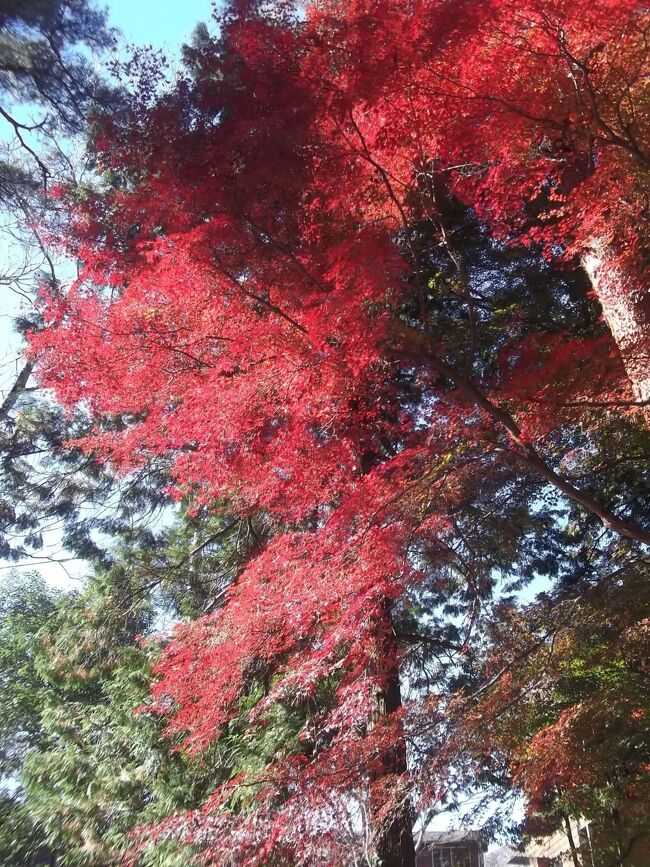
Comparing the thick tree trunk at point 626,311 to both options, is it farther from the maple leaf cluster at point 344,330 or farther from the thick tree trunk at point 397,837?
the thick tree trunk at point 397,837

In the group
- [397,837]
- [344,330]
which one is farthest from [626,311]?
[397,837]

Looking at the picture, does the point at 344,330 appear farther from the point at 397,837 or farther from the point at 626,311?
the point at 397,837

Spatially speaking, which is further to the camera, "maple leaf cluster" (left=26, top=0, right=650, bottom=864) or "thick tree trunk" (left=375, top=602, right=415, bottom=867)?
"thick tree trunk" (left=375, top=602, right=415, bottom=867)

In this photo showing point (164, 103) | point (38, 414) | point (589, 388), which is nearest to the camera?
point (589, 388)

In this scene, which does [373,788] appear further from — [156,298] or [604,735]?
[156,298]

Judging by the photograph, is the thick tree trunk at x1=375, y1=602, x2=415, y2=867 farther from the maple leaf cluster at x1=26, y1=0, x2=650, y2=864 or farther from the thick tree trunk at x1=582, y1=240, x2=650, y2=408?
the thick tree trunk at x1=582, y1=240, x2=650, y2=408

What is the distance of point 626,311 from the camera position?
6.13 metres

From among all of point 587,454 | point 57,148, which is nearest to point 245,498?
point 587,454

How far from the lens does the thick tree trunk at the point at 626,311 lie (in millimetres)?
5641

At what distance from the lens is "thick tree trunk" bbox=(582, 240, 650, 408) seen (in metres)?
5.64

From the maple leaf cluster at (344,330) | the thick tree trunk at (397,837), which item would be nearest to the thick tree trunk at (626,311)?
the maple leaf cluster at (344,330)

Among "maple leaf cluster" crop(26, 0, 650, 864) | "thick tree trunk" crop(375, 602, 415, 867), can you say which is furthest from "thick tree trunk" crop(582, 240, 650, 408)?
"thick tree trunk" crop(375, 602, 415, 867)

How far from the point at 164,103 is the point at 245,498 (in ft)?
14.9

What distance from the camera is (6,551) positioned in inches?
396
